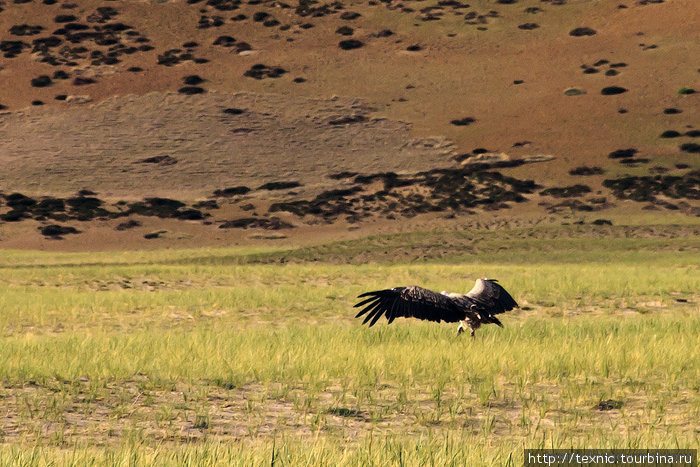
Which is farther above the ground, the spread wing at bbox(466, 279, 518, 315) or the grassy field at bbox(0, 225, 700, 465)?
the spread wing at bbox(466, 279, 518, 315)

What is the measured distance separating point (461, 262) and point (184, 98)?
62.3m

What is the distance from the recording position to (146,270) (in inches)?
1334

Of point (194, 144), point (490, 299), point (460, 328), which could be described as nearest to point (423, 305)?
point (490, 299)

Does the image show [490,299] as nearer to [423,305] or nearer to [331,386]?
[423,305]

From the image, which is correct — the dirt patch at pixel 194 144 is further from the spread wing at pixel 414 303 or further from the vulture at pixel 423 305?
the spread wing at pixel 414 303

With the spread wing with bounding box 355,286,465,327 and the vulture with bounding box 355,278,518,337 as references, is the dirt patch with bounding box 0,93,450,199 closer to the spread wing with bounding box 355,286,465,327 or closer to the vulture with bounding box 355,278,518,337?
the vulture with bounding box 355,278,518,337

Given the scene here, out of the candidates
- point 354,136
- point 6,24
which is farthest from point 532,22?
point 6,24

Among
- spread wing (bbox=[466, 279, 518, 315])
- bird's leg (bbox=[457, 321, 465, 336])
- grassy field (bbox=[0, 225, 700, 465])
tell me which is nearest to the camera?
grassy field (bbox=[0, 225, 700, 465])

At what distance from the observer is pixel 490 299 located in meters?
14.4

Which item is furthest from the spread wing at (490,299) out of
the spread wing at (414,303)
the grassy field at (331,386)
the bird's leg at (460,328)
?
the spread wing at (414,303)

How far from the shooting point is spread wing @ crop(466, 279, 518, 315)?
46.5 feet

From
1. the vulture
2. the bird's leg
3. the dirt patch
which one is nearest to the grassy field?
the bird's leg

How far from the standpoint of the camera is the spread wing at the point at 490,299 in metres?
14.2

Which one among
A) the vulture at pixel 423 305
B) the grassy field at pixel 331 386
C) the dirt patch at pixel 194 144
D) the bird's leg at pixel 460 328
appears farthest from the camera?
the dirt patch at pixel 194 144
